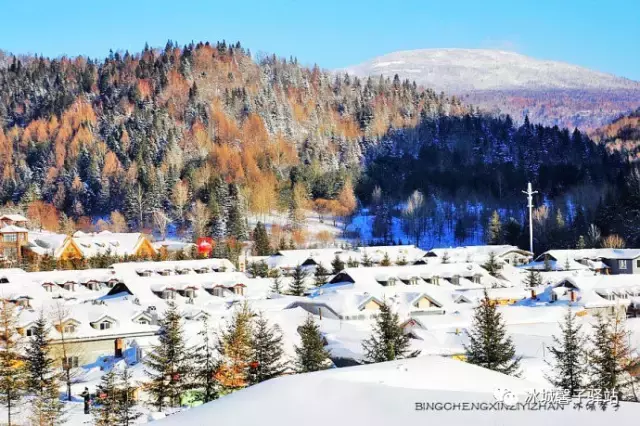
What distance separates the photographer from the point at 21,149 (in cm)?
11431

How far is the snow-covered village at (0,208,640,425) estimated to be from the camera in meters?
10.6

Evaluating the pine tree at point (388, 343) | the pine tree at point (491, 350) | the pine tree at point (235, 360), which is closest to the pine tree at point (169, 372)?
the pine tree at point (235, 360)

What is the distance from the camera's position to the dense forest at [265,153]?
307ft

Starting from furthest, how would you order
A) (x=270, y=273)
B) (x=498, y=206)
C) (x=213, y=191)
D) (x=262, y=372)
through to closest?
(x=498, y=206) < (x=213, y=191) < (x=270, y=273) < (x=262, y=372)

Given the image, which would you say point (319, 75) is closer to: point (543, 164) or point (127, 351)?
point (543, 164)

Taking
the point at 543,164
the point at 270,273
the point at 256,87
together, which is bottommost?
the point at 270,273

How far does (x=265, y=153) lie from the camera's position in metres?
114

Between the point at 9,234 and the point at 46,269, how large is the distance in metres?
10.7

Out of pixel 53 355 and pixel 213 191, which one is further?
pixel 213 191

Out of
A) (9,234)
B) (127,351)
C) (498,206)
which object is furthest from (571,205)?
(127,351)

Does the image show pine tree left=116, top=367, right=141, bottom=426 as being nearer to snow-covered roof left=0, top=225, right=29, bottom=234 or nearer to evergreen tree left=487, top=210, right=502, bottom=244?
snow-covered roof left=0, top=225, right=29, bottom=234

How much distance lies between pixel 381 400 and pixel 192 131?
110007 mm

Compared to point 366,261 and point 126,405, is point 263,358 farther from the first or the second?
point 366,261

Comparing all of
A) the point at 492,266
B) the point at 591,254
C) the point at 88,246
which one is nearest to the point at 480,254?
the point at 591,254
